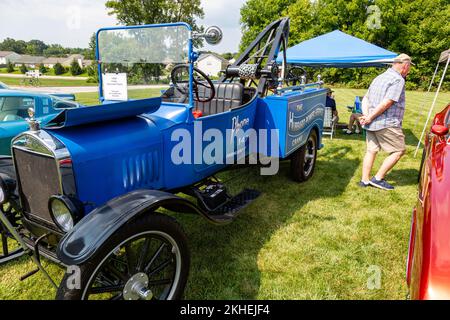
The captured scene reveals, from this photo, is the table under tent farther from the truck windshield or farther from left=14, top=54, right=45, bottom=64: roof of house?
left=14, top=54, right=45, bottom=64: roof of house

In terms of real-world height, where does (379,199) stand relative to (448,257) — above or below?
below

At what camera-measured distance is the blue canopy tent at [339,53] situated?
8.07 metres

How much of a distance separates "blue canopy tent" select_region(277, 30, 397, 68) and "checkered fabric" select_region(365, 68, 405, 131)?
408 centimetres

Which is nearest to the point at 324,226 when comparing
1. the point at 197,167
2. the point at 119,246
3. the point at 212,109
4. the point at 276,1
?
the point at 197,167

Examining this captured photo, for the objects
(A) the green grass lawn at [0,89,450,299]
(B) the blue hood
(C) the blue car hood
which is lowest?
(A) the green grass lawn at [0,89,450,299]

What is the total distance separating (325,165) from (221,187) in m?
3.42

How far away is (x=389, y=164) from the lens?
451 centimetres

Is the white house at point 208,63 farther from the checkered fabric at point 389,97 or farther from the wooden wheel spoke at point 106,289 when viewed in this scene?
the checkered fabric at point 389,97

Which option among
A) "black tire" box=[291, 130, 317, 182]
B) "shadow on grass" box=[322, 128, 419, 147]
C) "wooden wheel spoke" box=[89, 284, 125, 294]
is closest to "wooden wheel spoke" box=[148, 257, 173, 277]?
"wooden wheel spoke" box=[89, 284, 125, 294]

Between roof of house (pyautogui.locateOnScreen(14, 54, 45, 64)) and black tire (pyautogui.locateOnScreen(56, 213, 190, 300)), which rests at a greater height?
roof of house (pyautogui.locateOnScreen(14, 54, 45, 64))

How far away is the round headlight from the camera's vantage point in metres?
1.99

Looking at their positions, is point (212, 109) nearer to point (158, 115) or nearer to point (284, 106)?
point (284, 106)

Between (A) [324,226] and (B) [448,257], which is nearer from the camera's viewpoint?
(B) [448,257]
